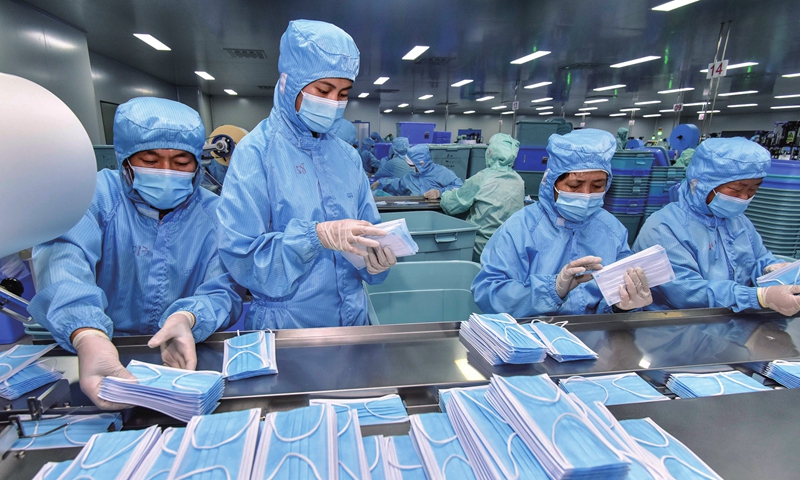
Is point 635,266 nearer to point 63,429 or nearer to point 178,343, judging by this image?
point 178,343

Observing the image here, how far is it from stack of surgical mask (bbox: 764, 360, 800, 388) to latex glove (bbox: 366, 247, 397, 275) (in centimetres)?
114

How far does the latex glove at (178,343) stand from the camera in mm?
1008

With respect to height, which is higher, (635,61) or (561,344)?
(635,61)

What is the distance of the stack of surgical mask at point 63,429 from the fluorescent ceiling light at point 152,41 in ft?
26.7

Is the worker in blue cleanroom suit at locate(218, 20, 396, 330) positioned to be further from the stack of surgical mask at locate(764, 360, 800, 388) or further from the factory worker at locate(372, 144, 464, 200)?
the factory worker at locate(372, 144, 464, 200)

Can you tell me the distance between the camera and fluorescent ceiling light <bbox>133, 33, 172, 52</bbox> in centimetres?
689

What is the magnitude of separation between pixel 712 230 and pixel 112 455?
2.38 m

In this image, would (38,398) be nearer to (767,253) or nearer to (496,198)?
(767,253)

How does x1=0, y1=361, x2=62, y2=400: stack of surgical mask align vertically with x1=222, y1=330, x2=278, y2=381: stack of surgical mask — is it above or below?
below

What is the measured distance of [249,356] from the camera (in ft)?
3.37

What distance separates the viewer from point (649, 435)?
77cm

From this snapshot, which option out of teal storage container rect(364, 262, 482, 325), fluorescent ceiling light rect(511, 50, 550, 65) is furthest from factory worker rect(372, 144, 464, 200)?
teal storage container rect(364, 262, 482, 325)

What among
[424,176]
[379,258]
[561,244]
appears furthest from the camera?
[424,176]

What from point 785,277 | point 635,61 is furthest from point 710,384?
point 635,61
